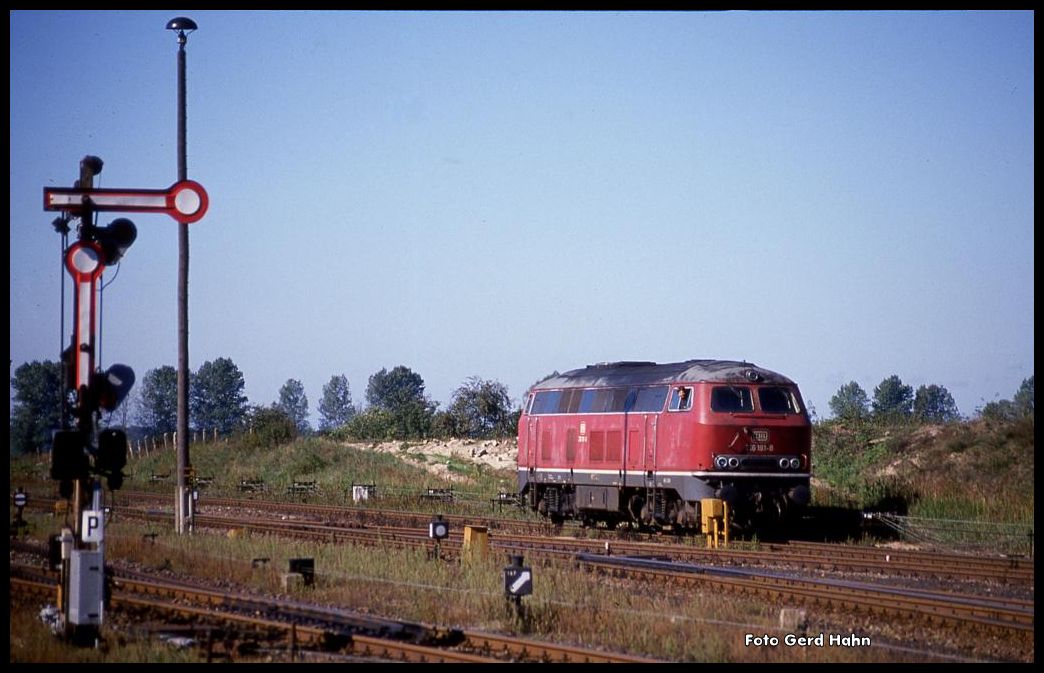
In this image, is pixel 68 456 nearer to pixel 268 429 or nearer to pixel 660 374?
pixel 660 374

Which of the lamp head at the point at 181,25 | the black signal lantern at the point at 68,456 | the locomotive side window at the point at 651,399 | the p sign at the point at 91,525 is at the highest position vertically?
the lamp head at the point at 181,25

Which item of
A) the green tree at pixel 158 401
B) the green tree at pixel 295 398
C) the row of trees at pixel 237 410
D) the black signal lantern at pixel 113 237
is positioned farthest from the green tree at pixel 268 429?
the green tree at pixel 295 398

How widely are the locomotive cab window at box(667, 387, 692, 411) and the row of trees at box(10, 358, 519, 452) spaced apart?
36.8ft

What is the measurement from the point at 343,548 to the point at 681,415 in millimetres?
7822

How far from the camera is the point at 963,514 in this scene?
27.4 meters

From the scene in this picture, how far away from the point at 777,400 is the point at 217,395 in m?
85.6

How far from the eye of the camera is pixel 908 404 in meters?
85.8

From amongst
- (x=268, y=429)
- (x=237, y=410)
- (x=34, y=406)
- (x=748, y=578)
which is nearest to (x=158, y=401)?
(x=237, y=410)

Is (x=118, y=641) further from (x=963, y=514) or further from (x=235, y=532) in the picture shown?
(x=963, y=514)

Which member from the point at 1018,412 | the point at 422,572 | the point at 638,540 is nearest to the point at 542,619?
the point at 422,572

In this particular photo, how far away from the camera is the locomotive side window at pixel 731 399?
80.5ft

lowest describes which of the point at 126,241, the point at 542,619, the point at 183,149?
the point at 542,619

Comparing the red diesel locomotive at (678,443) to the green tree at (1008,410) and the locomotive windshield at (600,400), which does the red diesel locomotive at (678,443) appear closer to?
the locomotive windshield at (600,400)

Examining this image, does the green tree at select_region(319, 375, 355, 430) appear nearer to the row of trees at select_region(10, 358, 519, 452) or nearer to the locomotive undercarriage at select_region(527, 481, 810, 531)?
the row of trees at select_region(10, 358, 519, 452)
